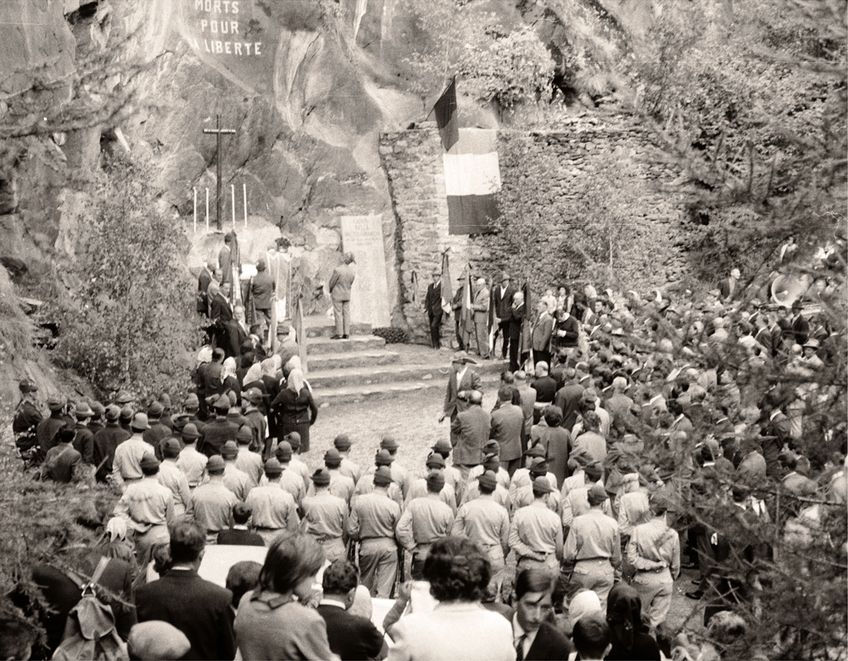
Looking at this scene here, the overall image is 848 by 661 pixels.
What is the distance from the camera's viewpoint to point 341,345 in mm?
Answer: 23578

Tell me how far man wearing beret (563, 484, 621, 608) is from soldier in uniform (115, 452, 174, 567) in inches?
134

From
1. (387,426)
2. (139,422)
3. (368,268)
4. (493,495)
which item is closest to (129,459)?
(139,422)

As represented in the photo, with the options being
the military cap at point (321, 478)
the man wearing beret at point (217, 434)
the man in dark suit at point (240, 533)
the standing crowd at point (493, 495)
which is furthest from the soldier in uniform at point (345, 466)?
the man in dark suit at point (240, 533)

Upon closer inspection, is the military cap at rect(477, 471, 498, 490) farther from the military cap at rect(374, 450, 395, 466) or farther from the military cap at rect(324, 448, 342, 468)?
the military cap at rect(324, 448, 342, 468)

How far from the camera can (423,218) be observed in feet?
87.0

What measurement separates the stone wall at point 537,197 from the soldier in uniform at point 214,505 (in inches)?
598

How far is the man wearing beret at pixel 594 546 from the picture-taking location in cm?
1023

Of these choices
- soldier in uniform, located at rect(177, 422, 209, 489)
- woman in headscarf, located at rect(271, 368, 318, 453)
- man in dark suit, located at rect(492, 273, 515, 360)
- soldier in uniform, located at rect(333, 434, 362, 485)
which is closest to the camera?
soldier in uniform, located at rect(333, 434, 362, 485)

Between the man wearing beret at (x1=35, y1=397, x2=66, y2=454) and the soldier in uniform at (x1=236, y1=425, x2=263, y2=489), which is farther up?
the man wearing beret at (x1=35, y1=397, x2=66, y2=454)

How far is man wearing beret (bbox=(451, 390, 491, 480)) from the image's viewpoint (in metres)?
14.3

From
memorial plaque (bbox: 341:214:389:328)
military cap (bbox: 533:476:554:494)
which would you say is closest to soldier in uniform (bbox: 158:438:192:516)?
military cap (bbox: 533:476:554:494)

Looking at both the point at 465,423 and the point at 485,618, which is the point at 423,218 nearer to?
the point at 465,423

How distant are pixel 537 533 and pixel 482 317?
13293 mm

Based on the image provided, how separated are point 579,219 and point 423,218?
10.4 ft
